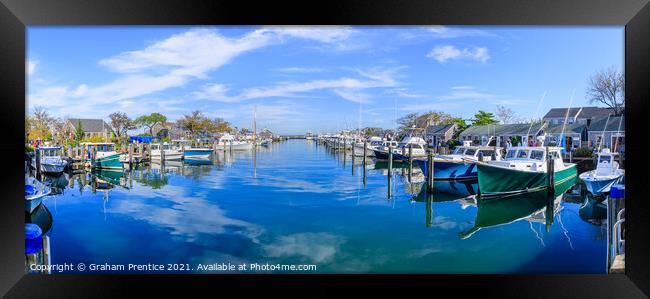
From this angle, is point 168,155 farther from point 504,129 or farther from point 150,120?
point 504,129

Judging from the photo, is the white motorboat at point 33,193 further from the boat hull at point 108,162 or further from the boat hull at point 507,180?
the boat hull at point 507,180

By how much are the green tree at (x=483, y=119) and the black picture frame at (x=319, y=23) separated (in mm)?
26110

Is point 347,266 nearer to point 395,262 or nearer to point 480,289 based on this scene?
point 395,262

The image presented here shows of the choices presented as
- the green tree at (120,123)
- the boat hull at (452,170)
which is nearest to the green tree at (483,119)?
the boat hull at (452,170)

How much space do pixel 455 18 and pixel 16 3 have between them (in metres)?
4.31

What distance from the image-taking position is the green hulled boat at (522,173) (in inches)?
399

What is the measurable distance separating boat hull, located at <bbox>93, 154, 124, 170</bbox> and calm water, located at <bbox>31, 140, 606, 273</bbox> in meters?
4.97

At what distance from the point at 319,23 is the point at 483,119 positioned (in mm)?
27619

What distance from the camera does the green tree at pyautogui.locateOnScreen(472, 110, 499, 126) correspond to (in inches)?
1131

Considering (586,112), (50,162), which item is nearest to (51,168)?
(50,162)

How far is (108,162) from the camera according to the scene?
17344mm

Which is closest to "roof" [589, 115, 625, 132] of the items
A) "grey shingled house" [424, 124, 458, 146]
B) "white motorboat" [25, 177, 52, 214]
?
"grey shingled house" [424, 124, 458, 146]

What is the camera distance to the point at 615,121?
17.5m

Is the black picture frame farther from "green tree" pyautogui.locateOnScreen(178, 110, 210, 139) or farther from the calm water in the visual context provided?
"green tree" pyautogui.locateOnScreen(178, 110, 210, 139)
